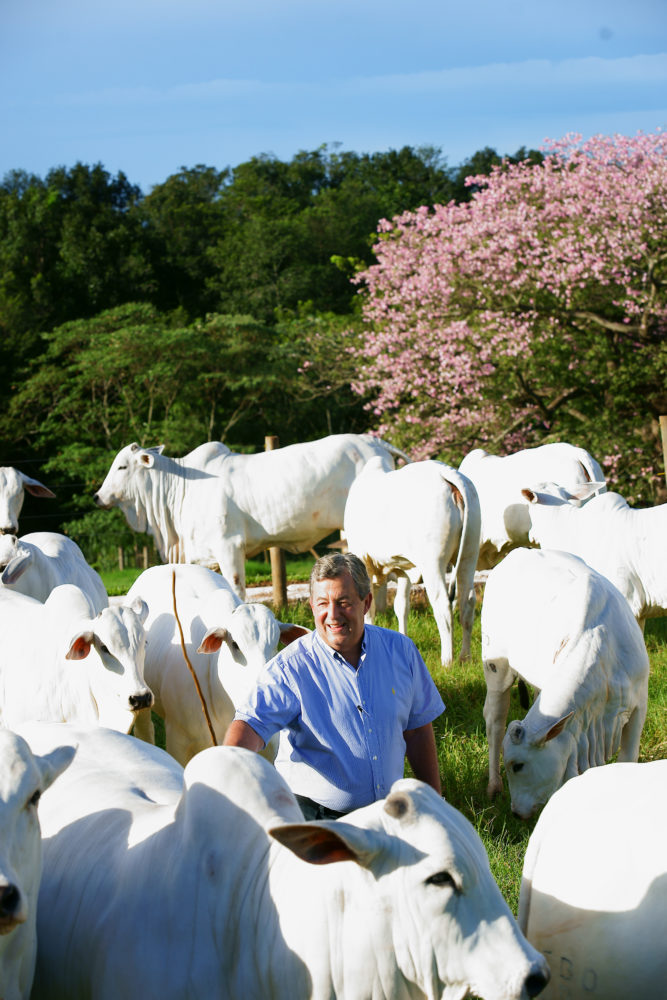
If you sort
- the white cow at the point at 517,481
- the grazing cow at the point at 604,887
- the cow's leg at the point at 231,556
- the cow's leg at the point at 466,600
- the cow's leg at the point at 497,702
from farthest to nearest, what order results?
the cow's leg at the point at 231,556, the white cow at the point at 517,481, the cow's leg at the point at 466,600, the cow's leg at the point at 497,702, the grazing cow at the point at 604,887

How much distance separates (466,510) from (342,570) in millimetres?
4659

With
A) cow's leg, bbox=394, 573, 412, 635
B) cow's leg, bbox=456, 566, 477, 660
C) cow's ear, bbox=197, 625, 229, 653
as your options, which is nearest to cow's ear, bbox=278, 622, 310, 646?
cow's ear, bbox=197, 625, 229, 653

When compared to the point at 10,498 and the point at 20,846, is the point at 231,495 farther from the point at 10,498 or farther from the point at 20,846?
the point at 20,846

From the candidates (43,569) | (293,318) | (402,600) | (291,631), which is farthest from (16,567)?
(293,318)

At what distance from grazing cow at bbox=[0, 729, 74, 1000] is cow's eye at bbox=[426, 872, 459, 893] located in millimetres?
844

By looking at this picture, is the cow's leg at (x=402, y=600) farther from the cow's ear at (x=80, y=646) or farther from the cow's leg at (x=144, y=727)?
the cow's ear at (x=80, y=646)

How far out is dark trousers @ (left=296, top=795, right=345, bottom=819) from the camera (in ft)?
11.4

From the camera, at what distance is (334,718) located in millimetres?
3420

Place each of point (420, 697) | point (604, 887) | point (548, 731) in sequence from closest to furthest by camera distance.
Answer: point (604, 887), point (420, 697), point (548, 731)

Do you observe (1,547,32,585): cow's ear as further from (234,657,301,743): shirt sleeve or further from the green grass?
(234,657,301,743): shirt sleeve

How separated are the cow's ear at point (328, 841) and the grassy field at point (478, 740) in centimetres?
204

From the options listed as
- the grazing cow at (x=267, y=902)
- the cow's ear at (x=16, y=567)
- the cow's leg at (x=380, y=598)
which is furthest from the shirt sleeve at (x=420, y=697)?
the cow's leg at (x=380, y=598)

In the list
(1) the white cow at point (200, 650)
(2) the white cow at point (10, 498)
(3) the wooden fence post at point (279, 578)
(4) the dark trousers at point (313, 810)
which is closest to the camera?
(4) the dark trousers at point (313, 810)

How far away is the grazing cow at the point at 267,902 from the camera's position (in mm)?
2068
